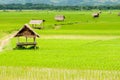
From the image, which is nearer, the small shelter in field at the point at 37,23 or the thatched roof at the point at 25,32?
the thatched roof at the point at 25,32

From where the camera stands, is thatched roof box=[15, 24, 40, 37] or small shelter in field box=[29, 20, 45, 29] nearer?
thatched roof box=[15, 24, 40, 37]

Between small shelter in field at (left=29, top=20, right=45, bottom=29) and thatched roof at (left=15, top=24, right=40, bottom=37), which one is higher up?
thatched roof at (left=15, top=24, right=40, bottom=37)

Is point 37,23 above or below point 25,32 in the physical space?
below

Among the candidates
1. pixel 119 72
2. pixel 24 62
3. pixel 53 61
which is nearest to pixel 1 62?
pixel 24 62

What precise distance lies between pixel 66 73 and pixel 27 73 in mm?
1785

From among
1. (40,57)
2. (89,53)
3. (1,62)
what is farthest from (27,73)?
(89,53)

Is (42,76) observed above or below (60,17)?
above

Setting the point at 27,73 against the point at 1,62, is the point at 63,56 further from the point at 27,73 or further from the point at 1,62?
the point at 27,73

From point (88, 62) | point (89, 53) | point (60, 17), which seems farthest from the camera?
point (60, 17)

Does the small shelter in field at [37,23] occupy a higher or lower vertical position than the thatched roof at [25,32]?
lower

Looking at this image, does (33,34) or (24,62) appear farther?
(33,34)

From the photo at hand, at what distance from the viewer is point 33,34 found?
105 feet

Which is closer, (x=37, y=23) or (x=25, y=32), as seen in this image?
(x=25, y=32)

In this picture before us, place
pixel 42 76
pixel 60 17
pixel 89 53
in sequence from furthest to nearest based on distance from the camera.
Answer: pixel 60 17 → pixel 89 53 → pixel 42 76
